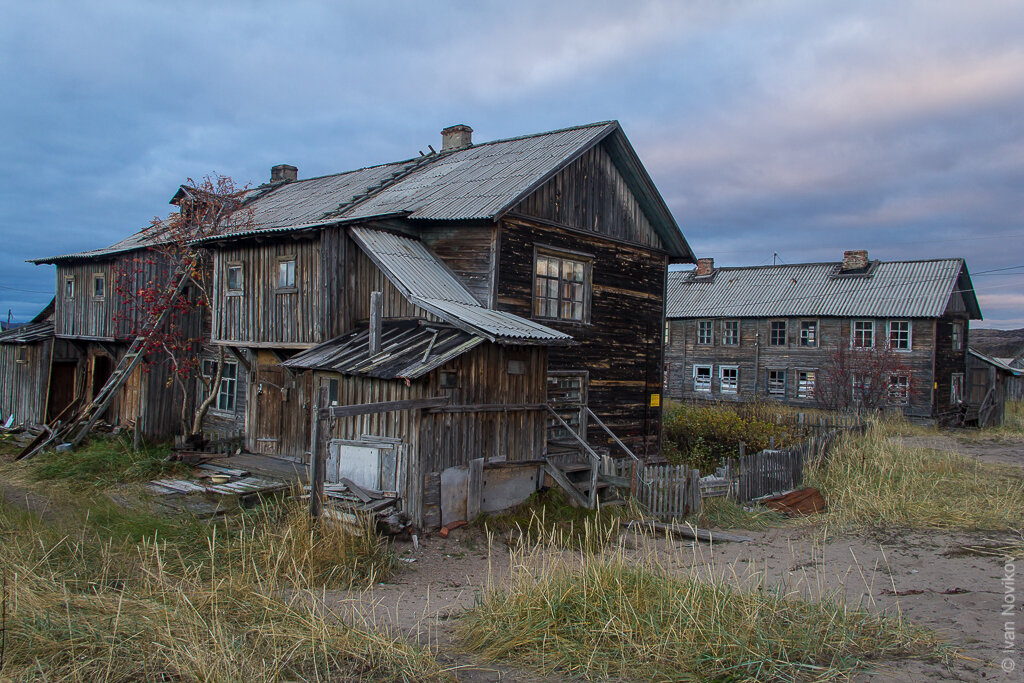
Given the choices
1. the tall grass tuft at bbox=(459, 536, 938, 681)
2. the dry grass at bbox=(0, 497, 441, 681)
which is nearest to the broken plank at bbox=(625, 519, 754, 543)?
the tall grass tuft at bbox=(459, 536, 938, 681)

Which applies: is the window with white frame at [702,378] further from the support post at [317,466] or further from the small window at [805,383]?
the support post at [317,466]

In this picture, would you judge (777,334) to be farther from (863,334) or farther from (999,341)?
(999,341)

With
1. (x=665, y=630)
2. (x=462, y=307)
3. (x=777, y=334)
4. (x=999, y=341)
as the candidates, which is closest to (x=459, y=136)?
(x=462, y=307)

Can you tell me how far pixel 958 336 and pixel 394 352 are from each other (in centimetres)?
2958

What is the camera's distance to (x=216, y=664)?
14.1 ft

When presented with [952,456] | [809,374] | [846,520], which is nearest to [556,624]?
[846,520]

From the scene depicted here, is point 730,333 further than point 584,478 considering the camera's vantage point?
Yes

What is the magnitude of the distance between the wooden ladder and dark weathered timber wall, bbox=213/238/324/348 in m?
1.74

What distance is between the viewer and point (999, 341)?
280 feet

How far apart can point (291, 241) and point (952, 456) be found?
15.8 meters

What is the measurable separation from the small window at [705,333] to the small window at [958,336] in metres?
10.8

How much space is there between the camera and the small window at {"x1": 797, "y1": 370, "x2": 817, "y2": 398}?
32.2 m

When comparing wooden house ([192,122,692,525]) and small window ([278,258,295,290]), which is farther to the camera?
small window ([278,258,295,290])

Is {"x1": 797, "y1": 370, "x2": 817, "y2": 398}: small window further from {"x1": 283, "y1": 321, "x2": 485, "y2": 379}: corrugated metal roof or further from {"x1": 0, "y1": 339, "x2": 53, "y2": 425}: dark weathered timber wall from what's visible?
{"x1": 0, "y1": 339, "x2": 53, "y2": 425}: dark weathered timber wall
